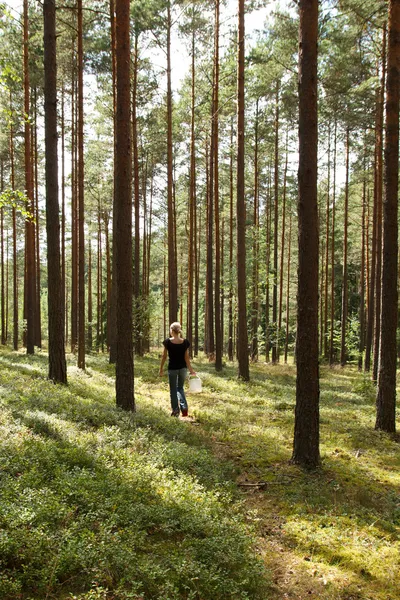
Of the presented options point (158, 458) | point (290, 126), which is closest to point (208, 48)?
point (290, 126)

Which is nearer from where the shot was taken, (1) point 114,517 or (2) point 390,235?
(1) point 114,517

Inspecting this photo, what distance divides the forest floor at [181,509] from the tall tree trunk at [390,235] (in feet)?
3.31

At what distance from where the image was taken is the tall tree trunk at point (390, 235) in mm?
9078

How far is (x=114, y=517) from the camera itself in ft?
13.9

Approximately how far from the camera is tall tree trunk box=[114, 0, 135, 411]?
849 centimetres

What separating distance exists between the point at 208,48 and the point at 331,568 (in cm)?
1954

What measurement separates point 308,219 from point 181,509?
4.54 metres

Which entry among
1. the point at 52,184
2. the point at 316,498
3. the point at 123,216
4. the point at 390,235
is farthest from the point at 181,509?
the point at 52,184

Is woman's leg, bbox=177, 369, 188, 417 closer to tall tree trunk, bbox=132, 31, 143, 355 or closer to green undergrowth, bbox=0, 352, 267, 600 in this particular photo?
green undergrowth, bbox=0, 352, 267, 600

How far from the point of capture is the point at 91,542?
370 centimetres

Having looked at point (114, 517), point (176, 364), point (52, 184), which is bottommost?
point (114, 517)

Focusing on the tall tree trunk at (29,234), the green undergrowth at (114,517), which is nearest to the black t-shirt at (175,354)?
the green undergrowth at (114,517)

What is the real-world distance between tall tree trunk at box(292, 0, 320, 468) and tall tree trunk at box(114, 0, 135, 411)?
3628 mm

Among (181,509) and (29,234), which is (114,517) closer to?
(181,509)
